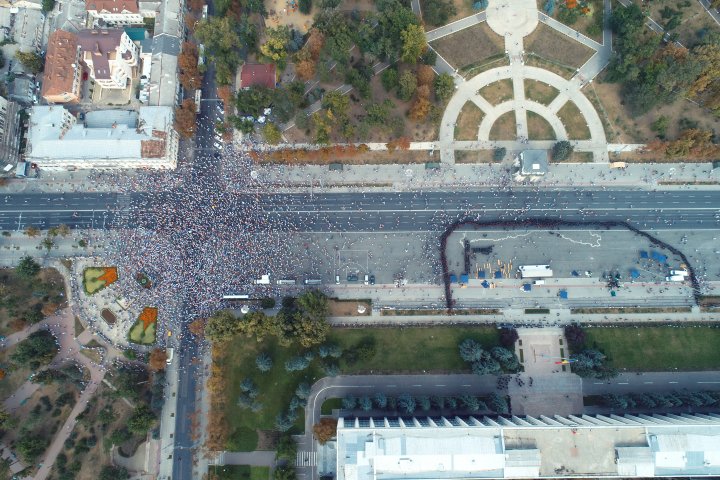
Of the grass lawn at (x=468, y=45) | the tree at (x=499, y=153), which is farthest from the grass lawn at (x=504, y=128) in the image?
the grass lawn at (x=468, y=45)

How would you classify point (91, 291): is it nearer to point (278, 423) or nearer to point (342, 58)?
point (278, 423)

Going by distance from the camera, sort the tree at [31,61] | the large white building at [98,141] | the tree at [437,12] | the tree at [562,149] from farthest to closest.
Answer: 1. the tree at [437,12]
2. the tree at [31,61]
3. the tree at [562,149]
4. the large white building at [98,141]

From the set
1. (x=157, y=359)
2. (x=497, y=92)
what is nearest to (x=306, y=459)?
(x=157, y=359)

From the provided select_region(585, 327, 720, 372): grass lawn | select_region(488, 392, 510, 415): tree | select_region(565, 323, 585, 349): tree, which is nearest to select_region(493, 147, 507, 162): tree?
select_region(565, 323, 585, 349): tree

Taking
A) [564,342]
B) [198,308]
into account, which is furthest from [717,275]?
[198,308]

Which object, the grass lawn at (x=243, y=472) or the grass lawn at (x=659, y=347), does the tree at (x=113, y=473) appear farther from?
the grass lawn at (x=659, y=347)

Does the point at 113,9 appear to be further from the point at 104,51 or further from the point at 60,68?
the point at 60,68
